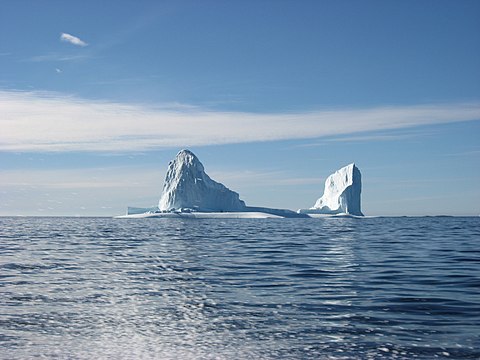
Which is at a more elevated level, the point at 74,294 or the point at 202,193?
the point at 202,193

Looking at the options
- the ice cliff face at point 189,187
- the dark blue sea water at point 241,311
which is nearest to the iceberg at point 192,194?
the ice cliff face at point 189,187

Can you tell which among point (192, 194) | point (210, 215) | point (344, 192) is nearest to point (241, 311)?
point (192, 194)

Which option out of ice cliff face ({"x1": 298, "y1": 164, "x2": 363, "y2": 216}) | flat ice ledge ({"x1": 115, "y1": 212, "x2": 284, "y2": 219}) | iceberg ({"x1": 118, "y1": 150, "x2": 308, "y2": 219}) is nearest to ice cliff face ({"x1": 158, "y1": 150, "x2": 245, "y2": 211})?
iceberg ({"x1": 118, "y1": 150, "x2": 308, "y2": 219})

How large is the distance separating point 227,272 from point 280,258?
553 cm

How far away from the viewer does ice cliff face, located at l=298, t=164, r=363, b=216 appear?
14325 cm

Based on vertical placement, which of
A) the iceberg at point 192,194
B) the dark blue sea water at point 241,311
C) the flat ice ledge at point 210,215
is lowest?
the dark blue sea water at point 241,311

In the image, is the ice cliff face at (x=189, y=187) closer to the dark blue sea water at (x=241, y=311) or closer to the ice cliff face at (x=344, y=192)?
the ice cliff face at (x=344, y=192)

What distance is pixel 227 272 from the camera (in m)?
17.1

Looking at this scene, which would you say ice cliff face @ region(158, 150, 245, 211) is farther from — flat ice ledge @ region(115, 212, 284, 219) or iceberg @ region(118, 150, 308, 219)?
flat ice ledge @ region(115, 212, 284, 219)

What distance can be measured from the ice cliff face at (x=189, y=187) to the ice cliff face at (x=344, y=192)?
1341 inches

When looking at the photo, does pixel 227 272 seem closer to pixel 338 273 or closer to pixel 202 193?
pixel 338 273

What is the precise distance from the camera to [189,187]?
129 metres

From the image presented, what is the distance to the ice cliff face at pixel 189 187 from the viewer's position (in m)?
126

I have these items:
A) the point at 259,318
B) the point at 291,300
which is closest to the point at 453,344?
the point at 259,318
